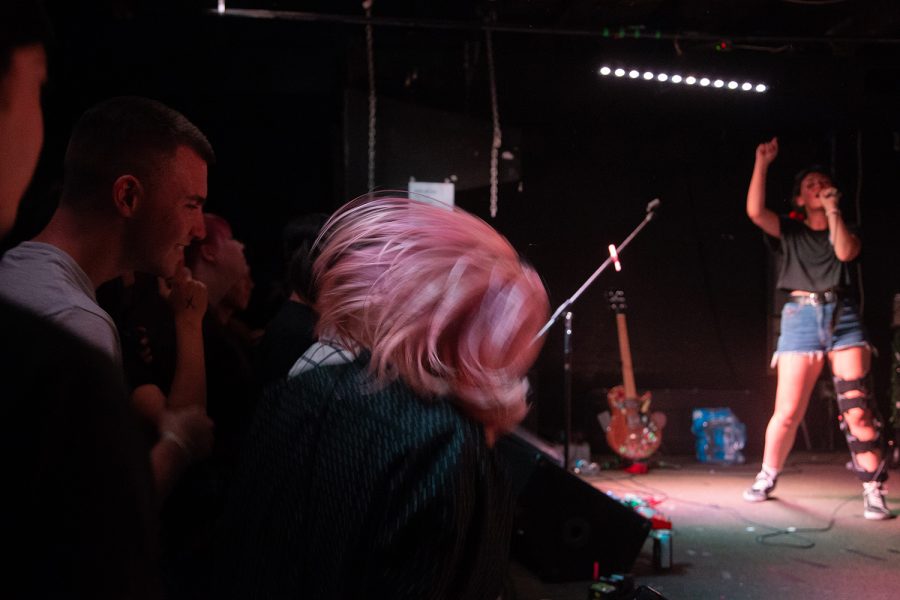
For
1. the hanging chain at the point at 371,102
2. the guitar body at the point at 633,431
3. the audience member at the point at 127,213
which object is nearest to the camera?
the audience member at the point at 127,213

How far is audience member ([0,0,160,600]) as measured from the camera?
42cm

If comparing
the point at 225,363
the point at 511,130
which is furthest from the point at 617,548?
the point at 511,130

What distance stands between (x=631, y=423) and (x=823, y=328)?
1.53 m

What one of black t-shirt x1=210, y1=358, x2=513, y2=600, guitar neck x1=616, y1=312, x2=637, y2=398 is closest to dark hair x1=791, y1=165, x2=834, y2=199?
guitar neck x1=616, y1=312, x2=637, y2=398

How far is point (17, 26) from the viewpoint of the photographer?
1.73ft

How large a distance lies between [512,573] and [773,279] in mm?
3427

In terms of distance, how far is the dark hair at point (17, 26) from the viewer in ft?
1.69

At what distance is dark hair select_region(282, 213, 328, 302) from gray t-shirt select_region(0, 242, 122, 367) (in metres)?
0.76

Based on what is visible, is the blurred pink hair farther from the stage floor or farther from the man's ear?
the stage floor

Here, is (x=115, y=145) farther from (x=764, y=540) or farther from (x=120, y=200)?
(x=764, y=540)

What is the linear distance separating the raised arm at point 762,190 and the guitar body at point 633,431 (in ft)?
5.14

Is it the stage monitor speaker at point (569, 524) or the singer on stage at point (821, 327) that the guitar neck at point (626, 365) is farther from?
Result: the stage monitor speaker at point (569, 524)

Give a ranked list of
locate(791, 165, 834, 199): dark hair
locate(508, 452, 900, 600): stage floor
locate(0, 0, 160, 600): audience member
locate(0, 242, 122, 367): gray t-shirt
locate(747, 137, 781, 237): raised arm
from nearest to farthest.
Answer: locate(0, 0, 160, 600): audience member → locate(0, 242, 122, 367): gray t-shirt → locate(508, 452, 900, 600): stage floor → locate(747, 137, 781, 237): raised arm → locate(791, 165, 834, 199): dark hair

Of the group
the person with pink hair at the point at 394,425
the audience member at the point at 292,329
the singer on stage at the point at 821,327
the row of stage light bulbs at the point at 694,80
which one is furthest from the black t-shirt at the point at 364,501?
the singer on stage at the point at 821,327
